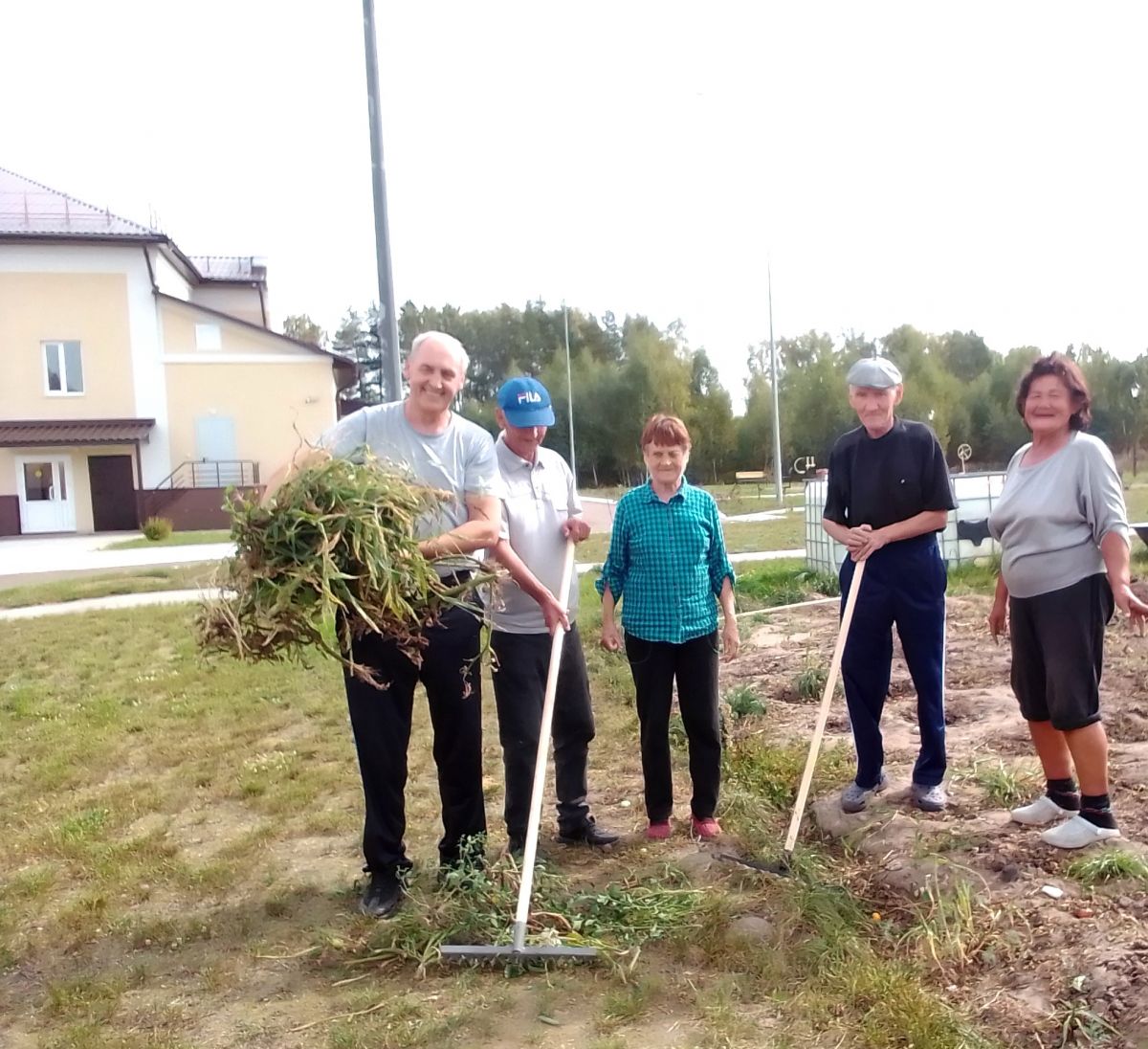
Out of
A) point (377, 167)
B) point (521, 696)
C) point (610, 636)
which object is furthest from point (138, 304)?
point (521, 696)

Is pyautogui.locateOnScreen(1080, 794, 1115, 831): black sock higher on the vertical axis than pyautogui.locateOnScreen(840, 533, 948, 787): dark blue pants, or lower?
lower

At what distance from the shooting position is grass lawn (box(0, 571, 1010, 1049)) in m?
2.85

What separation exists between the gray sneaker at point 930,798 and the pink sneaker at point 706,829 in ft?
2.49

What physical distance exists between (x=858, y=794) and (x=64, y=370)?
2945 centimetres

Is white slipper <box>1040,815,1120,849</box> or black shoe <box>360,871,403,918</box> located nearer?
white slipper <box>1040,815,1120,849</box>

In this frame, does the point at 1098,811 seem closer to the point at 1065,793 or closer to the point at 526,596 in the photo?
the point at 1065,793

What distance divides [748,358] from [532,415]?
54456 millimetres

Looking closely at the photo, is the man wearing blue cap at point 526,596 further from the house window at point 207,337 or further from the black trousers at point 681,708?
the house window at point 207,337

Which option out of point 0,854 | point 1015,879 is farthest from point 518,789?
point 0,854

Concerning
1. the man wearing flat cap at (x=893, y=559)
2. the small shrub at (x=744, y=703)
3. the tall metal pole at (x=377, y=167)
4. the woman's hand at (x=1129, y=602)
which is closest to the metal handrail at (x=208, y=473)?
the tall metal pole at (x=377, y=167)

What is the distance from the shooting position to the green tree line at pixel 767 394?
140ft

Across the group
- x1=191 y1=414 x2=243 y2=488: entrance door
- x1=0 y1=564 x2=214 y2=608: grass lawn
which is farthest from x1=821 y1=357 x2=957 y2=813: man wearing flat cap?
x1=191 y1=414 x2=243 y2=488: entrance door

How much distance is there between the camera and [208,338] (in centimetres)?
2970

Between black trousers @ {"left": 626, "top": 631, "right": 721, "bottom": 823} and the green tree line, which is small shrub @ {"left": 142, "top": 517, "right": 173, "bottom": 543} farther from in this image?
black trousers @ {"left": 626, "top": 631, "right": 721, "bottom": 823}
